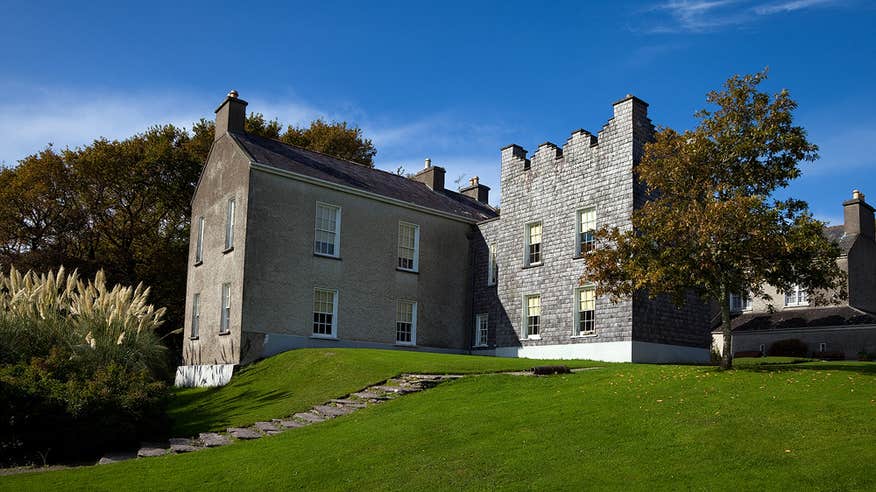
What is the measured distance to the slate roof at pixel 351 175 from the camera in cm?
2733

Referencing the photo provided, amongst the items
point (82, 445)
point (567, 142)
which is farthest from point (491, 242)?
point (82, 445)

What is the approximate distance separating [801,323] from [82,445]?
101ft

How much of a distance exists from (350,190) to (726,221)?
50.4ft

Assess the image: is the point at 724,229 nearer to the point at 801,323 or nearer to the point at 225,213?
the point at 225,213

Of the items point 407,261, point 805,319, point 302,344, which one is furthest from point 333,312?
point 805,319

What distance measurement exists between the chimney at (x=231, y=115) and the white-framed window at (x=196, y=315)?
20.7 feet

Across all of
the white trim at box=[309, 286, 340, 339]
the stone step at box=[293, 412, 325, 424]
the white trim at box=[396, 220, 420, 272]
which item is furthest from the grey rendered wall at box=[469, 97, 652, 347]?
the stone step at box=[293, 412, 325, 424]

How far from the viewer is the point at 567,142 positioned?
27656 millimetres

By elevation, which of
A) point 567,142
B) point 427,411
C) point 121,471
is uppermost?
point 567,142

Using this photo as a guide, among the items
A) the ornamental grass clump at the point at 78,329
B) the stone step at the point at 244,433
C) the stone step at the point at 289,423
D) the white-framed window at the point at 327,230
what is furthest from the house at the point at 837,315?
the ornamental grass clump at the point at 78,329

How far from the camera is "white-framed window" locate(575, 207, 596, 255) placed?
86.5ft

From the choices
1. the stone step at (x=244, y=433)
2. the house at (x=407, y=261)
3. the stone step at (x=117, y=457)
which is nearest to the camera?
the stone step at (x=117, y=457)

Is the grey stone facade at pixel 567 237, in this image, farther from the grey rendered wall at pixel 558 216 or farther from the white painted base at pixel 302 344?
the white painted base at pixel 302 344

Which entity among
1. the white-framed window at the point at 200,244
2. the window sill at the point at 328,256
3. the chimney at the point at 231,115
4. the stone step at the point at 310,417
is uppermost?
the chimney at the point at 231,115
